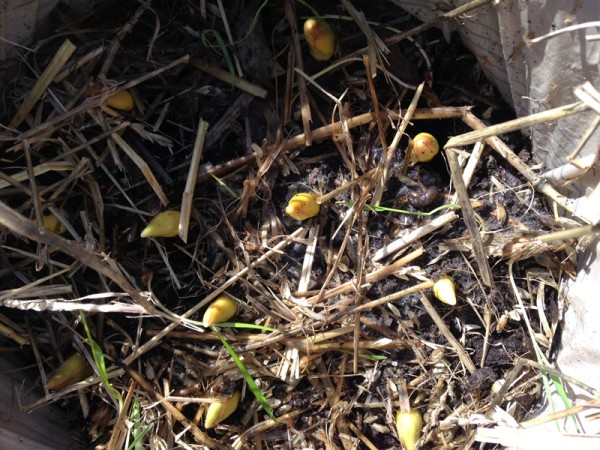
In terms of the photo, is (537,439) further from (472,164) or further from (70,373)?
(70,373)

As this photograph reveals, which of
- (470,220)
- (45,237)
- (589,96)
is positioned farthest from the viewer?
(470,220)

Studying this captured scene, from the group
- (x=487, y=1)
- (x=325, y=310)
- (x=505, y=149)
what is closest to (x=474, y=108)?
(x=505, y=149)

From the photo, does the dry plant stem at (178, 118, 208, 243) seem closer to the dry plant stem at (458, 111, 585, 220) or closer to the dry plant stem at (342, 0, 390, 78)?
the dry plant stem at (342, 0, 390, 78)

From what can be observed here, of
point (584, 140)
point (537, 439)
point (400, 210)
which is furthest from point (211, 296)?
point (584, 140)

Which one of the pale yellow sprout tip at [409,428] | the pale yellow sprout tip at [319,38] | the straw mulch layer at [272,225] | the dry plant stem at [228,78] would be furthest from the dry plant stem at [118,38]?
the pale yellow sprout tip at [409,428]

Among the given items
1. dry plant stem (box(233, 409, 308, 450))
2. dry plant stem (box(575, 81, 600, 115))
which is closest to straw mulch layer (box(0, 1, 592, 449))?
dry plant stem (box(233, 409, 308, 450))

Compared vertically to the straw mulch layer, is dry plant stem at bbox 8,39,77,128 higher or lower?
higher
